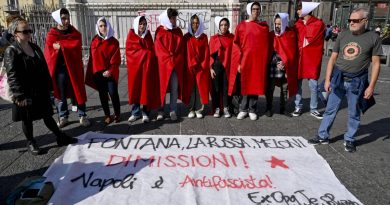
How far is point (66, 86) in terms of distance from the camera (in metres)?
5.24

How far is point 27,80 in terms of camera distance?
155 inches

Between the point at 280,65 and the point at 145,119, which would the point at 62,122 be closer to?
the point at 145,119

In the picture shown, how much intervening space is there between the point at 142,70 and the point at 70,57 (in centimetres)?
119

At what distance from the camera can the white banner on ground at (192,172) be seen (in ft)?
10.4

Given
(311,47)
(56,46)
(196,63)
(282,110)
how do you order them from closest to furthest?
(56,46)
(196,63)
(311,47)
(282,110)

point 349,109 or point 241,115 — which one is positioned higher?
point 349,109

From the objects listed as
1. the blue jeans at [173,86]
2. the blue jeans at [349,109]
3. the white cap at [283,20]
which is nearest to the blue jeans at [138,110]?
the blue jeans at [173,86]

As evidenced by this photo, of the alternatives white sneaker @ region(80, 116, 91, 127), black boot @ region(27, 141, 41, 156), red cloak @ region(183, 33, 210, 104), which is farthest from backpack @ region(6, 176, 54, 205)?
red cloak @ region(183, 33, 210, 104)

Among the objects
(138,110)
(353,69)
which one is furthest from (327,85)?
(138,110)

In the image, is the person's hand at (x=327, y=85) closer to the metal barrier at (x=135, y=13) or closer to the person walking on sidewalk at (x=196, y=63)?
the person walking on sidewalk at (x=196, y=63)

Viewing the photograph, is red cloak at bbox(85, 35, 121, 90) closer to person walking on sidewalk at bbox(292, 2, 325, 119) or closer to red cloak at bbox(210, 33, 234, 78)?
red cloak at bbox(210, 33, 234, 78)

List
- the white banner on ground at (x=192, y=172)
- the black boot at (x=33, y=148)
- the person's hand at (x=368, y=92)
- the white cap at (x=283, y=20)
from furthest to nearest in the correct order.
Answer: the white cap at (x=283, y=20)
the black boot at (x=33, y=148)
the person's hand at (x=368, y=92)
the white banner on ground at (x=192, y=172)

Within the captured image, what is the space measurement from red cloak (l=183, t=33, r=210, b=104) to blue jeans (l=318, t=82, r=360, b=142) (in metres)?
2.10

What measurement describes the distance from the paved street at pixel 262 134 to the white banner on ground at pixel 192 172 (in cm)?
30
